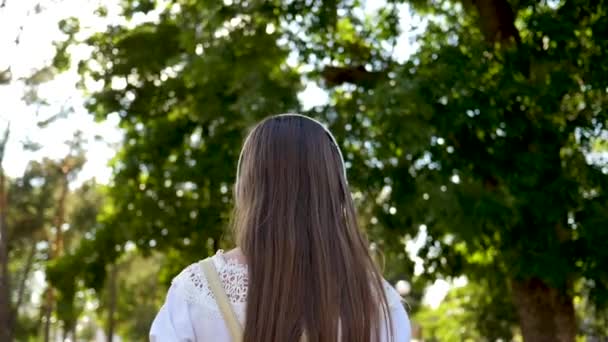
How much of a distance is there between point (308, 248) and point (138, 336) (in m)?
47.7

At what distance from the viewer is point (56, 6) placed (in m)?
19.0

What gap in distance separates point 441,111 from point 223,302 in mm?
11366

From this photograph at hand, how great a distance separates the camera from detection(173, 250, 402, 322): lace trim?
2.66m

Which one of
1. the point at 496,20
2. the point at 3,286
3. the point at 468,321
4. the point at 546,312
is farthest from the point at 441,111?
the point at 468,321

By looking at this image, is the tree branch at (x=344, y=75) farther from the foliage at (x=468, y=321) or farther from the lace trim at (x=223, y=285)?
the lace trim at (x=223, y=285)

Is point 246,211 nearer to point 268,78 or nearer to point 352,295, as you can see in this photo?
point 352,295

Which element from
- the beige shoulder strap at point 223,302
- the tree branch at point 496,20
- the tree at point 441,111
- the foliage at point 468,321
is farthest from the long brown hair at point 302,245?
the foliage at point 468,321

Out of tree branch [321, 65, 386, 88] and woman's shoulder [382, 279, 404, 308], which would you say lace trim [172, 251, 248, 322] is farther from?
tree branch [321, 65, 386, 88]

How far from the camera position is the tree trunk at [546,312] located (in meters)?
16.3

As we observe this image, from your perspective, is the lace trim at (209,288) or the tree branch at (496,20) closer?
the lace trim at (209,288)

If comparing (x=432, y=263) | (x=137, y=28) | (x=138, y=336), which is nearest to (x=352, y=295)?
(x=432, y=263)

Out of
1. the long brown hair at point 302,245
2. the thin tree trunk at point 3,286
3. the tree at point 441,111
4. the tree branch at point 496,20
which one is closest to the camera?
the long brown hair at point 302,245

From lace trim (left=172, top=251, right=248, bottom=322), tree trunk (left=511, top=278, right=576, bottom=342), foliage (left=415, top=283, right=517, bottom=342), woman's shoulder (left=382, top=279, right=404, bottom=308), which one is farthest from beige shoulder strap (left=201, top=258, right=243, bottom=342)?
foliage (left=415, top=283, right=517, bottom=342)

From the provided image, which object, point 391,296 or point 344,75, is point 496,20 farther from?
point 391,296
